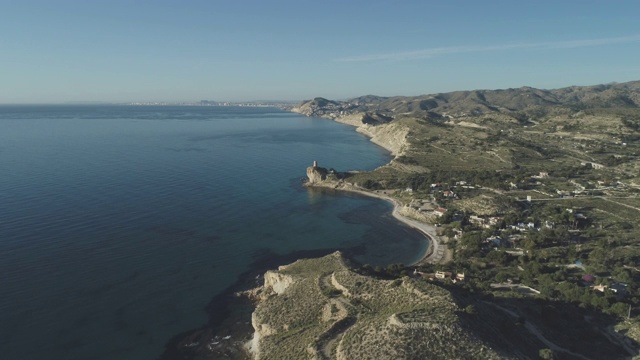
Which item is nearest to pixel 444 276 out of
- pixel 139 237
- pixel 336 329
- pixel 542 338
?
pixel 542 338

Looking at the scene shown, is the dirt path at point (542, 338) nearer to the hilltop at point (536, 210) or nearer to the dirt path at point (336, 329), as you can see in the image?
the hilltop at point (536, 210)

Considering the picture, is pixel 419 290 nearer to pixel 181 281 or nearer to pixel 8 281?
pixel 181 281

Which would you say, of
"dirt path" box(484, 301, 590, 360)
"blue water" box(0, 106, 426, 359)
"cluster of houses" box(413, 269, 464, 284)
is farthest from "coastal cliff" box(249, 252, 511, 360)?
"cluster of houses" box(413, 269, 464, 284)

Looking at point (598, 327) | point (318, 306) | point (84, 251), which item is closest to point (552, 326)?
point (598, 327)

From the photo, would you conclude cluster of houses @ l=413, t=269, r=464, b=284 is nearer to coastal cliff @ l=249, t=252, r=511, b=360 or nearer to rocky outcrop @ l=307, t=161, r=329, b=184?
coastal cliff @ l=249, t=252, r=511, b=360

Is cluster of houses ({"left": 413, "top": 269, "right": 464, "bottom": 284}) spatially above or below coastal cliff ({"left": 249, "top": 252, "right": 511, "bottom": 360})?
below

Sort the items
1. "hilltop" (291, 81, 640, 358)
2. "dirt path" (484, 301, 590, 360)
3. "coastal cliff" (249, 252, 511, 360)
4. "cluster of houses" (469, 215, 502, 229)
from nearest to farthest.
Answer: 1. "coastal cliff" (249, 252, 511, 360)
2. "dirt path" (484, 301, 590, 360)
3. "hilltop" (291, 81, 640, 358)
4. "cluster of houses" (469, 215, 502, 229)

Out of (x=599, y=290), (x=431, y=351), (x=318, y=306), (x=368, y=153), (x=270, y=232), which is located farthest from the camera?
(x=368, y=153)
